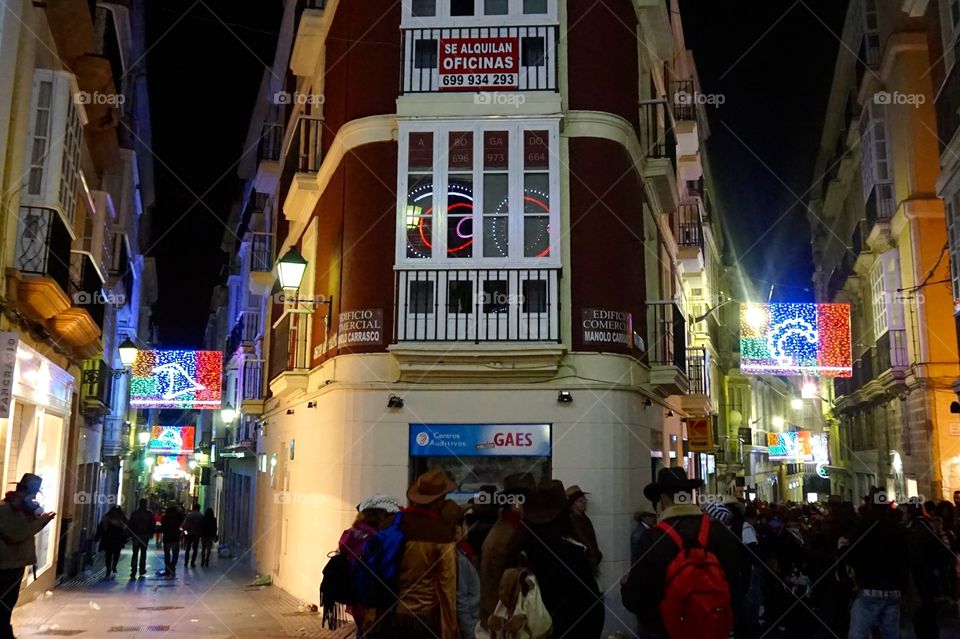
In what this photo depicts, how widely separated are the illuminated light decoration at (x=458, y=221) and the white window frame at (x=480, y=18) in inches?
104

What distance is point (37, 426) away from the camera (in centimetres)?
1399

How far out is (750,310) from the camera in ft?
67.7

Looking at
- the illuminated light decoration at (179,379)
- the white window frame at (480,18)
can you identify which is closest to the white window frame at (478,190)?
the white window frame at (480,18)

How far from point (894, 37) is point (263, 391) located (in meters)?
19.4

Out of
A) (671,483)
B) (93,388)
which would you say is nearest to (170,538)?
(93,388)

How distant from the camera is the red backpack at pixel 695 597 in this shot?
5191mm

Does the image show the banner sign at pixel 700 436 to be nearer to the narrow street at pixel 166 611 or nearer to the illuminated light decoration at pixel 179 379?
the narrow street at pixel 166 611

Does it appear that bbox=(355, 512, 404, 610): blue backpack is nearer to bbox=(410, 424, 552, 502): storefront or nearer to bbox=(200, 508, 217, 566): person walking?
bbox=(410, 424, 552, 502): storefront

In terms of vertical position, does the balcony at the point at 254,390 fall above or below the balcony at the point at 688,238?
Answer: below

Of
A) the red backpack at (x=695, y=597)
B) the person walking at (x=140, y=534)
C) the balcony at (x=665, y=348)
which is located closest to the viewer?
the red backpack at (x=695, y=597)

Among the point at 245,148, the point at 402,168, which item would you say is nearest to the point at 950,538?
the point at 402,168

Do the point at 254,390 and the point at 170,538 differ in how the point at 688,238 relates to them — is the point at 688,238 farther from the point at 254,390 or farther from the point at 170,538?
the point at 170,538

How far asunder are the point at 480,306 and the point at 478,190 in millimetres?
1812

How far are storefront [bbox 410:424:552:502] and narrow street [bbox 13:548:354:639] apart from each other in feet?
8.80
